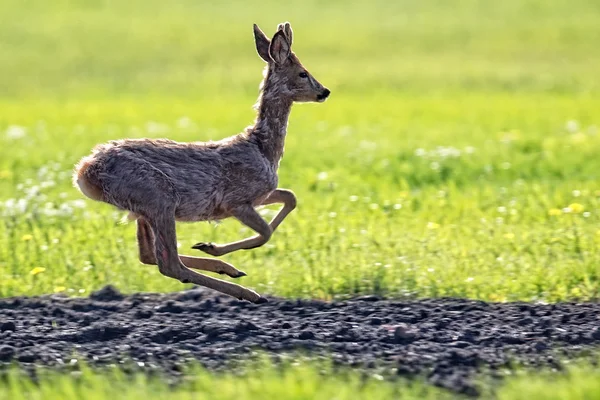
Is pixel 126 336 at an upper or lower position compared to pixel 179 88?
lower

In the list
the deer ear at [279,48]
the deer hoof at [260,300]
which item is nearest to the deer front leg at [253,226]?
the deer hoof at [260,300]

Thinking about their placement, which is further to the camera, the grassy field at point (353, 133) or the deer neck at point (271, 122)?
the grassy field at point (353, 133)

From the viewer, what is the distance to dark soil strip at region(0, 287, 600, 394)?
6.07 m

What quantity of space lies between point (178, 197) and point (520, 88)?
792 inches

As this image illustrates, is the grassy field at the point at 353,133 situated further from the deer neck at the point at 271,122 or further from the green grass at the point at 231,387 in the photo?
the deer neck at the point at 271,122

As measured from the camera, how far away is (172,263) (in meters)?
7.50

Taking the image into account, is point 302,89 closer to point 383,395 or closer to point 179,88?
point 383,395

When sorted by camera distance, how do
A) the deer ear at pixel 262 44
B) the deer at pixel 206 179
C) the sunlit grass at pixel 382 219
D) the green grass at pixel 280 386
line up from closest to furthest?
the green grass at pixel 280 386
the deer at pixel 206 179
the deer ear at pixel 262 44
the sunlit grass at pixel 382 219

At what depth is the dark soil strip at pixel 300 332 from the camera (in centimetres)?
607

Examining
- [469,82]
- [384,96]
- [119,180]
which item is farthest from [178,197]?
[469,82]

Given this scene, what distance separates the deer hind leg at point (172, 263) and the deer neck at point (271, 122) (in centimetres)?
101

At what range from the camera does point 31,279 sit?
8.86 meters

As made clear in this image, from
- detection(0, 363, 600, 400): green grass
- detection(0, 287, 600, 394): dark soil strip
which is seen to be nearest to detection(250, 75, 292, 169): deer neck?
detection(0, 287, 600, 394): dark soil strip

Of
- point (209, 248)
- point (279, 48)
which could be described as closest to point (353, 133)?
point (279, 48)
